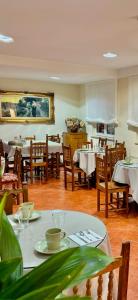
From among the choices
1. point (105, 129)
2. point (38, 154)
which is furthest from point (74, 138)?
point (38, 154)

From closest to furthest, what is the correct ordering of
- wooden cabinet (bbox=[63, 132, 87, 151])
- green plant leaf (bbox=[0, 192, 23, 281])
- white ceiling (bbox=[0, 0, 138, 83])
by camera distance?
green plant leaf (bbox=[0, 192, 23, 281]) < white ceiling (bbox=[0, 0, 138, 83]) < wooden cabinet (bbox=[63, 132, 87, 151])

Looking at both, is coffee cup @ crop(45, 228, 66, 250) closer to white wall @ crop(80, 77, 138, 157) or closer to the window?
white wall @ crop(80, 77, 138, 157)

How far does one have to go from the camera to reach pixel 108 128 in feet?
25.0

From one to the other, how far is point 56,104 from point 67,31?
528 centimetres

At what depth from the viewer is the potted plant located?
1.91 ft

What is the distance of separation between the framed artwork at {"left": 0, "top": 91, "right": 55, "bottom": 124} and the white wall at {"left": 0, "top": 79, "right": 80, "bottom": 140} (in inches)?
5.6

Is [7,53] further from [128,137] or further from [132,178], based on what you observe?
[128,137]

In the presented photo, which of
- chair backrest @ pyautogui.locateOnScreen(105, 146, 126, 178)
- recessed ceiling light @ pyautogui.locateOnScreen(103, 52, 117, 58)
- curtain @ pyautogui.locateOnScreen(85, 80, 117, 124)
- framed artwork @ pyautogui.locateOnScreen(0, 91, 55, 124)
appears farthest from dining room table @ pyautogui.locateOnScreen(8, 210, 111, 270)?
framed artwork @ pyautogui.locateOnScreen(0, 91, 55, 124)

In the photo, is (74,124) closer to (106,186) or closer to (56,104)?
(56,104)

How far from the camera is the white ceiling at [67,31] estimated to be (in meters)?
2.51

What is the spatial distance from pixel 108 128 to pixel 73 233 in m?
5.94

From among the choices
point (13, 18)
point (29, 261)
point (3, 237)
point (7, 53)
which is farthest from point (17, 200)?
point (3, 237)

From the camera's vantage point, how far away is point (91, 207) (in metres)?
4.71

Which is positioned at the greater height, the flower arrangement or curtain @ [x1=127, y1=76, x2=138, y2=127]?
curtain @ [x1=127, y1=76, x2=138, y2=127]
